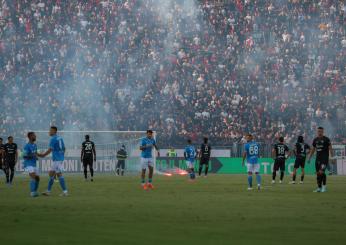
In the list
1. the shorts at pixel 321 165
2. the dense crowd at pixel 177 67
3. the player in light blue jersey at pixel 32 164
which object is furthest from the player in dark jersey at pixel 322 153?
the dense crowd at pixel 177 67

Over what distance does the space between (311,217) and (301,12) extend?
1798 inches

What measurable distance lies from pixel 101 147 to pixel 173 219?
35.1 m

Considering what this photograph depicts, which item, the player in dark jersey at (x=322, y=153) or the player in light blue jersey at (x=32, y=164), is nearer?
the player in light blue jersey at (x=32, y=164)

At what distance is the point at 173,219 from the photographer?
1717 cm

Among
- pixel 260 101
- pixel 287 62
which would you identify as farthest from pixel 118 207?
pixel 287 62

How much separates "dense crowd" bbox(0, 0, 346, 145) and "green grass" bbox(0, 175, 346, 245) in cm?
2934

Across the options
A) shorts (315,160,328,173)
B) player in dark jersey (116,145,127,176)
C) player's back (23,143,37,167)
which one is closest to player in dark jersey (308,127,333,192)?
shorts (315,160,328,173)

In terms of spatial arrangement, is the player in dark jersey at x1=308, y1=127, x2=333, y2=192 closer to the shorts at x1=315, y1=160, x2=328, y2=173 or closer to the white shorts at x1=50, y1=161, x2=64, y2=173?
the shorts at x1=315, y1=160, x2=328, y2=173

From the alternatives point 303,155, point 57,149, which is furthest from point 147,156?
point 303,155

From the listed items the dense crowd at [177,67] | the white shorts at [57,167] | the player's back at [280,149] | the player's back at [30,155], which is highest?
the dense crowd at [177,67]

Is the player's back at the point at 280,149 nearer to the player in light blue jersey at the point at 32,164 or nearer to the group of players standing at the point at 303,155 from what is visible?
the group of players standing at the point at 303,155

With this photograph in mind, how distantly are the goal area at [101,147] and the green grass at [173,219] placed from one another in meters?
25.2

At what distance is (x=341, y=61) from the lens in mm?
58344

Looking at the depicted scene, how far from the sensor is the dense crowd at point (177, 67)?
54.8m
